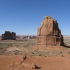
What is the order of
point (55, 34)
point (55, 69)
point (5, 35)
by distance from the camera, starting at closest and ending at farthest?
point (55, 69) → point (55, 34) → point (5, 35)

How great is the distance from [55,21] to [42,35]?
17.0ft

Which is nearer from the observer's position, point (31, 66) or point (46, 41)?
point (31, 66)

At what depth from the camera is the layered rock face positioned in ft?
118

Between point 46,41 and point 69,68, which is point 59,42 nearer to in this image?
point 46,41

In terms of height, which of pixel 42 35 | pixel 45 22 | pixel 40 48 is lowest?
pixel 40 48

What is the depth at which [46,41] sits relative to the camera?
35969 millimetres

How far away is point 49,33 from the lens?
119ft

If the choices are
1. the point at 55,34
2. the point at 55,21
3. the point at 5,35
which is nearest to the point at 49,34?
the point at 55,34

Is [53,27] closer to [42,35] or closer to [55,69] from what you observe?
[42,35]

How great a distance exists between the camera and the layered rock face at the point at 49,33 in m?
35.9

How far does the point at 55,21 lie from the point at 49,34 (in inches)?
163

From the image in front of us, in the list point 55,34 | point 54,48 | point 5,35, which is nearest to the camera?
point 54,48

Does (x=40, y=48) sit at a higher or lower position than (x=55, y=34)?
lower

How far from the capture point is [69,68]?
37.9 ft
